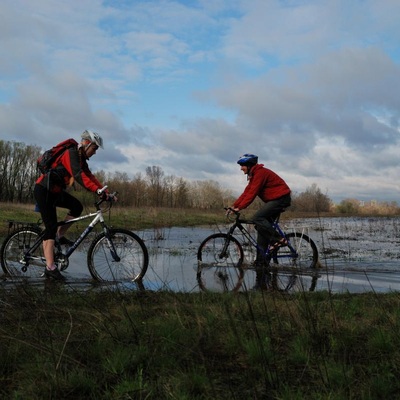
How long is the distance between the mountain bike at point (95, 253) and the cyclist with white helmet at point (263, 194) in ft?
8.12

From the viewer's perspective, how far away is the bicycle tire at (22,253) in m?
7.11

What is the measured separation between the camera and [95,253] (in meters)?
7.05

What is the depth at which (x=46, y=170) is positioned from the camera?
6.66m

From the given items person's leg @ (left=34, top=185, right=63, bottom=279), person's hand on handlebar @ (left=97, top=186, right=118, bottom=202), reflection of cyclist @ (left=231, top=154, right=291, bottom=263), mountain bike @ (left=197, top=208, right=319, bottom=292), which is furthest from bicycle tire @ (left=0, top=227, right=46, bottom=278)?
reflection of cyclist @ (left=231, top=154, right=291, bottom=263)

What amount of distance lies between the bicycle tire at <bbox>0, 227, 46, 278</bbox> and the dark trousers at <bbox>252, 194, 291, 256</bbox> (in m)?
4.04

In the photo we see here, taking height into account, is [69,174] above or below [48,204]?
above

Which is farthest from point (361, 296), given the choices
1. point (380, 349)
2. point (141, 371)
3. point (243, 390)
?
point (141, 371)

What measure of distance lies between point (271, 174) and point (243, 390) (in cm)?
618

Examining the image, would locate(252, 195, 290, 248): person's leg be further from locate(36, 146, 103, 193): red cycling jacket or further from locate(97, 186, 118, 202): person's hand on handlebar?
locate(36, 146, 103, 193): red cycling jacket

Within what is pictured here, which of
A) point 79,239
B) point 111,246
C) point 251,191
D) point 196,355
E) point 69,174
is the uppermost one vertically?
point 69,174

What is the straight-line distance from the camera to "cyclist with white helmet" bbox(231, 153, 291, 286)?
858 cm

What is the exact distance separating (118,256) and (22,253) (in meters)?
1.56

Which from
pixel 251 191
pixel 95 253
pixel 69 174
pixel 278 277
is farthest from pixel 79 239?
pixel 278 277

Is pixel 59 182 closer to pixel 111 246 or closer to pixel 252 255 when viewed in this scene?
pixel 111 246
